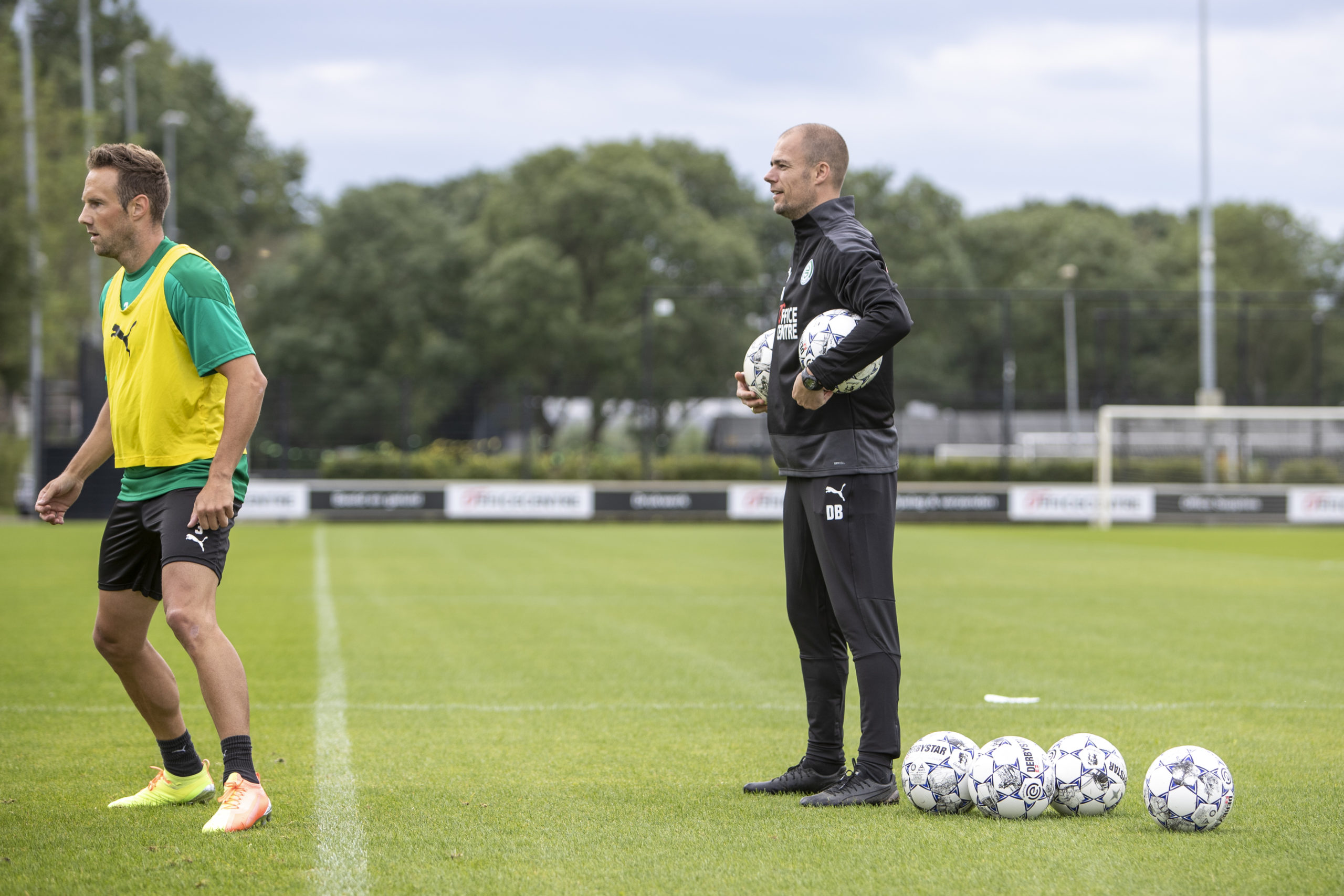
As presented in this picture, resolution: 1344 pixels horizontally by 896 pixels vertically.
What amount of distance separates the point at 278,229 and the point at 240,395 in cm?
5906

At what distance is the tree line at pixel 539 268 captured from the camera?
151ft

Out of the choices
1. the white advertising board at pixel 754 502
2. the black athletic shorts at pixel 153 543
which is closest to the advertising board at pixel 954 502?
the white advertising board at pixel 754 502

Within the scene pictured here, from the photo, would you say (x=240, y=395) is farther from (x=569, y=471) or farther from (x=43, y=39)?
(x=43, y=39)

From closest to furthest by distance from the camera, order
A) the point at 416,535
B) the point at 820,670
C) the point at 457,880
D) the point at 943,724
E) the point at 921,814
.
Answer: the point at 457,880 < the point at 921,814 < the point at 820,670 < the point at 943,724 < the point at 416,535

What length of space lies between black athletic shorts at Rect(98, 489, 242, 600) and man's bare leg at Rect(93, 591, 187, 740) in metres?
0.05

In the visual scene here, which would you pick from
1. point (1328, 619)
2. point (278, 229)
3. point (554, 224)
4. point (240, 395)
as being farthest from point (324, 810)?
point (278, 229)

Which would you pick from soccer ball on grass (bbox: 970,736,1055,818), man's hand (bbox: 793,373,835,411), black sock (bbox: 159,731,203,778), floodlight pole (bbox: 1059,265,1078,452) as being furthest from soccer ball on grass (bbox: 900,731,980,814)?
floodlight pole (bbox: 1059,265,1078,452)

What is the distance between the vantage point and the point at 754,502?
26.8 m

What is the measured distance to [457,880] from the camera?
11.6 feet

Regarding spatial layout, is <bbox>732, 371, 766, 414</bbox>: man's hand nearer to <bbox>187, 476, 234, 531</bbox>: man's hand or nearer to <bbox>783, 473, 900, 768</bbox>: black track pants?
<bbox>783, 473, 900, 768</bbox>: black track pants

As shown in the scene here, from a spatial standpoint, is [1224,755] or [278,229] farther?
[278,229]

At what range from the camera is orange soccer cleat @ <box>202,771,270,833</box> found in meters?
3.99

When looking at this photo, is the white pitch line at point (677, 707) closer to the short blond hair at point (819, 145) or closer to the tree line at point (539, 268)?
the short blond hair at point (819, 145)

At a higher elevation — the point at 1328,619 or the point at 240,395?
the point at 240,395
